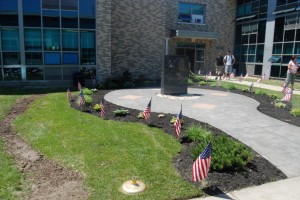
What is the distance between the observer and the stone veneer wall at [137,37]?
20.5 metres

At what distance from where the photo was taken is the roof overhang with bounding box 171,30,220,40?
23.2 m

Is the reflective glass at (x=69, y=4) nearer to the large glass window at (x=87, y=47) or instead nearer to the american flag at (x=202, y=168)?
the large glass window at (x=87, y=47)

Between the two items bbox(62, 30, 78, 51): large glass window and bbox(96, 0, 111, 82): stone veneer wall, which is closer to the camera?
bbox(62, 30, 78, 51): large glass window

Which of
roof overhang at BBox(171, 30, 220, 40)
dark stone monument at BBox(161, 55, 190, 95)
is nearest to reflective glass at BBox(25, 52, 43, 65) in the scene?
dark stone monument at BBox(161, 55, 190, 95)

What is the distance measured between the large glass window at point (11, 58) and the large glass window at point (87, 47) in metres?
3.35

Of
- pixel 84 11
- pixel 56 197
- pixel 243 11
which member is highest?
pixel 243 11

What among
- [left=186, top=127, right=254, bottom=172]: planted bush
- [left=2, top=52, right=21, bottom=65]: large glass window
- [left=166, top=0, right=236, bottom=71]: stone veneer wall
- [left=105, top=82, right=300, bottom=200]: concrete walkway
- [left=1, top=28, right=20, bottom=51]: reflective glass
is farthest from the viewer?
[left=166, top=0, right=236, bottom=71]: stone veneer wall

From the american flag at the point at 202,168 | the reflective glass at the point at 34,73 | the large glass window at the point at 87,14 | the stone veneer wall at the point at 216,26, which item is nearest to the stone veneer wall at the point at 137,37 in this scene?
the large glass window at the point at 87,14

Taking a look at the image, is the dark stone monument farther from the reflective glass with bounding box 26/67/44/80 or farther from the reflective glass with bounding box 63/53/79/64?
the reflective glass with bounding box 26/67/44/80

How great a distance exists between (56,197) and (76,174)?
717 mm

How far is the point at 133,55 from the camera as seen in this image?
823 inches

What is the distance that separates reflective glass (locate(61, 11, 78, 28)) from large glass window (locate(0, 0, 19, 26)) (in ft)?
7.70

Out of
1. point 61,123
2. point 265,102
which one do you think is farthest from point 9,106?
point 265,102

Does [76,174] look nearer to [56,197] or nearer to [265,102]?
[56,197]
